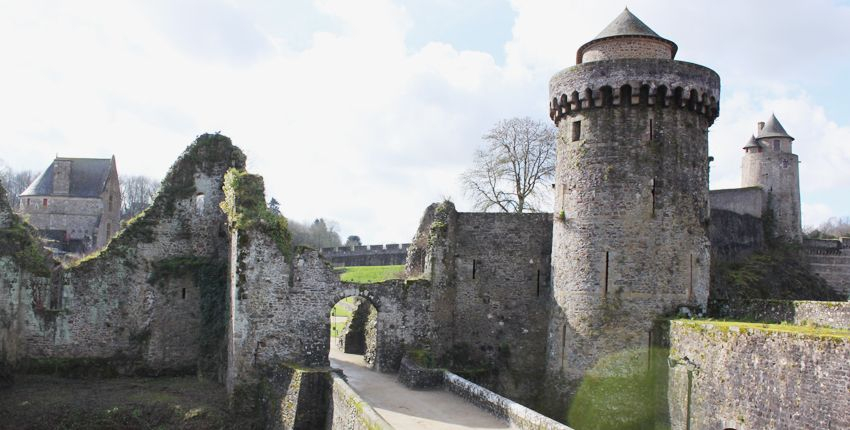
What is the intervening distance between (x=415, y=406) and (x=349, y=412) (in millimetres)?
2124

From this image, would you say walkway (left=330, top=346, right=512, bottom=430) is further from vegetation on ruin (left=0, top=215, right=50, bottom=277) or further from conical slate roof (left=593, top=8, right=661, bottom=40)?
conical slate roof (left=593, top=8, right=661, bottom=40)

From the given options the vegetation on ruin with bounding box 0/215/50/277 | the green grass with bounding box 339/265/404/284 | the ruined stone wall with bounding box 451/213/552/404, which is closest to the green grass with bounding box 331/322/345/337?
the green grass with bounding box 339/265/404/284

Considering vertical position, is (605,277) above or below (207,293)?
above

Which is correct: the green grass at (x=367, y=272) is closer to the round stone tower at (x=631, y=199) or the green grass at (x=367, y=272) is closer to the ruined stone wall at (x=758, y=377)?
the round stone tower at (x=631, y=199)

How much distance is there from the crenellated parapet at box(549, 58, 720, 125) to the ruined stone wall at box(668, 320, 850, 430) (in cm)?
601

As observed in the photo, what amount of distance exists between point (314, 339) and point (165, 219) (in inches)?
269

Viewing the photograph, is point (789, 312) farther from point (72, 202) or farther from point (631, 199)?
point (72, 202)

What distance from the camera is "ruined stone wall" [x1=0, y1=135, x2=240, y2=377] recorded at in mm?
21188

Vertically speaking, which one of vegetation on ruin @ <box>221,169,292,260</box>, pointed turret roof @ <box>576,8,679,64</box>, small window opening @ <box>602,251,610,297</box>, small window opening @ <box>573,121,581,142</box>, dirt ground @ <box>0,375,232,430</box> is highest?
pointed turret roof @ <box>576,8,679,64</box>

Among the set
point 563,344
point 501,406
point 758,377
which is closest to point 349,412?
point 501,406

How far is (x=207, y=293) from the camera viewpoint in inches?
896

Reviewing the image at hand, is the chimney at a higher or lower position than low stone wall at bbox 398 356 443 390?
higher

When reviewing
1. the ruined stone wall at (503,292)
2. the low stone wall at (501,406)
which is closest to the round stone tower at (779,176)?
the ruined stone wall at (503,292)

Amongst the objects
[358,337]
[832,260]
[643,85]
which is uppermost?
[643,85]
